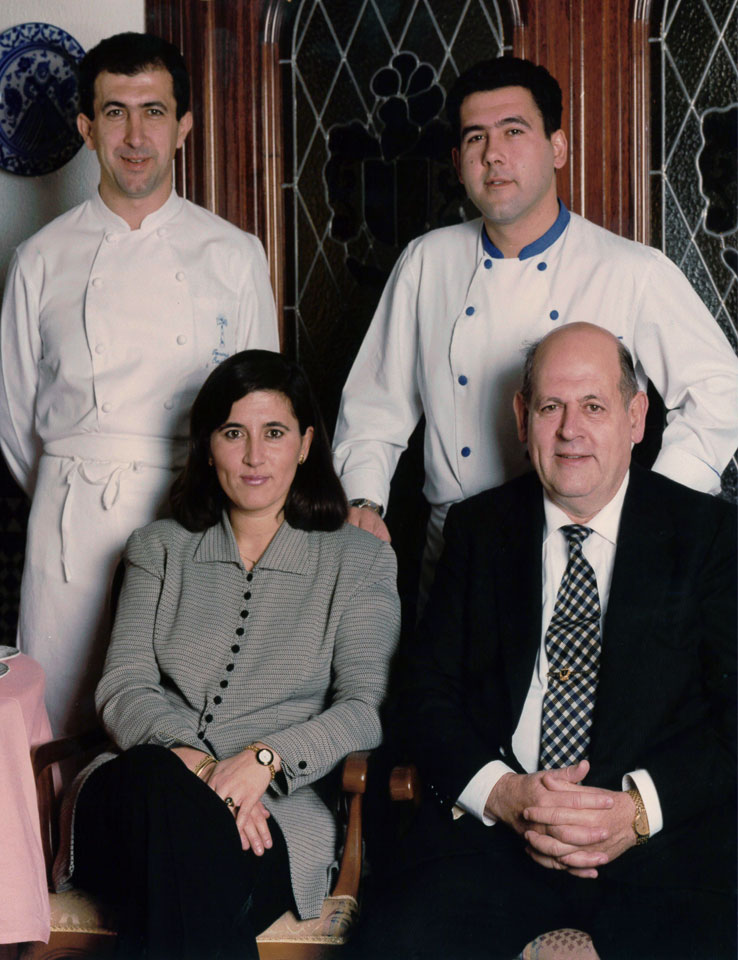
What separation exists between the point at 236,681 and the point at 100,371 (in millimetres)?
836

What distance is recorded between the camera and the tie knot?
218 cm

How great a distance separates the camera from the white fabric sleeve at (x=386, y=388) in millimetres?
2779

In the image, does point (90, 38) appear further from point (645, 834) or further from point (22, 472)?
point (645, 834)

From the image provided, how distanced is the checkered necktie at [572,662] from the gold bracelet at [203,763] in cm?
61

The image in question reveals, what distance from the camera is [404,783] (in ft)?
6.83

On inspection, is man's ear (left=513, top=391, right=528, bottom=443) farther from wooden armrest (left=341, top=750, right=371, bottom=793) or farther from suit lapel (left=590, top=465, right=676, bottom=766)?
wooden armrest (left=341, top=750, right=371, bottom=793)

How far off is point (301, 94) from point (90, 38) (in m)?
0.65

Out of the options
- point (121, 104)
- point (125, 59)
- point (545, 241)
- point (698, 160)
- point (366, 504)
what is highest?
point (125, 59)

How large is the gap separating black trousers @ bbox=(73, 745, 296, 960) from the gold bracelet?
0.08m

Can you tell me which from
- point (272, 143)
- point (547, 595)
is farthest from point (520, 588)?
point (272, 143)

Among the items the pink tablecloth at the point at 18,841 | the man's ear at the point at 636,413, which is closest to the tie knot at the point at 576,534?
the man's ear at the point at 636,413

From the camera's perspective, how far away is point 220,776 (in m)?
2.09

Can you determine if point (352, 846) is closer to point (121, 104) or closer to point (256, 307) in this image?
point (256, 307)

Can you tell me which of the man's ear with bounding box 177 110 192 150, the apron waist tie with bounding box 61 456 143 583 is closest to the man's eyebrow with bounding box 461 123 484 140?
the man's ear with bounding box 177 110 192 150
